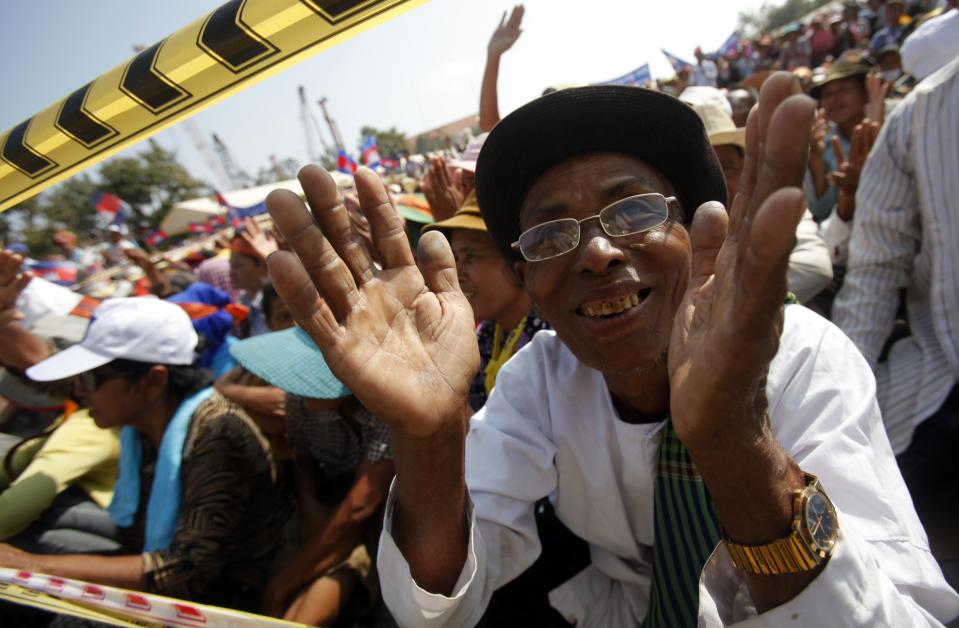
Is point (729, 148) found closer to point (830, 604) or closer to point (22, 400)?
point (830, 604)

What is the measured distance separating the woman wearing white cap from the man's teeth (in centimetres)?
196

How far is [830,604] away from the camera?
2.95ft

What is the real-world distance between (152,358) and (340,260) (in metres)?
1.92

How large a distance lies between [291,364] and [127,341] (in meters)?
0.78

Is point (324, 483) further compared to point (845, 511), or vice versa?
point (324, 483)

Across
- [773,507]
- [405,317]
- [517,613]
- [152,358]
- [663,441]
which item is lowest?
[517,613]

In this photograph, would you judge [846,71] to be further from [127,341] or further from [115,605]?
[115,605]

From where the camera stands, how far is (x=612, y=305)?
1464mm

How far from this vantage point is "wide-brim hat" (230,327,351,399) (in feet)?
7.95

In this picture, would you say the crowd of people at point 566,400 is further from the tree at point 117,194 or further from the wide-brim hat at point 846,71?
the tree at point 117,194

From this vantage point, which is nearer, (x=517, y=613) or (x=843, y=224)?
(x=517, y=613)

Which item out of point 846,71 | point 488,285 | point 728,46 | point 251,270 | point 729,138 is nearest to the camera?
point 488,285

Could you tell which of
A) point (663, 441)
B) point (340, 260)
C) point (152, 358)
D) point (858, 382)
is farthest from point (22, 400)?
point (858, 382)

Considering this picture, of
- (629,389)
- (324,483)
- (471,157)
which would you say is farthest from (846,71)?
(324,483)
